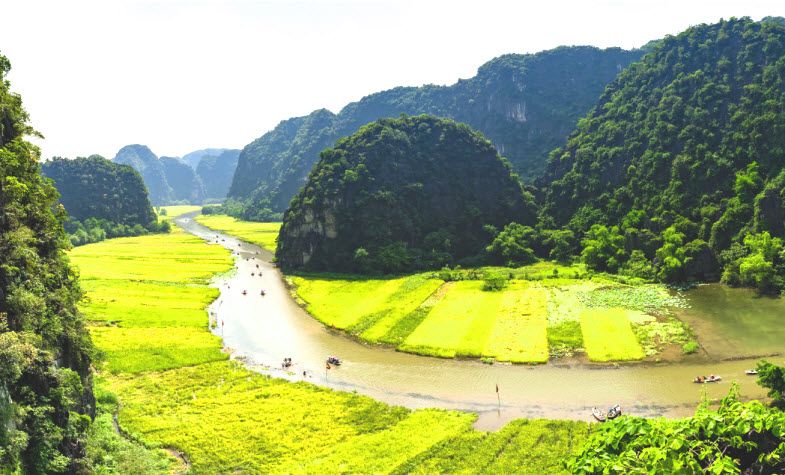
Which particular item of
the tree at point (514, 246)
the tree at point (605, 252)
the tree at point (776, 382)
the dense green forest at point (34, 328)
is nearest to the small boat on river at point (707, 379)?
the tree at point (776, 382)

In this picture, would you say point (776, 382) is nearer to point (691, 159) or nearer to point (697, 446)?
point (697, 446)

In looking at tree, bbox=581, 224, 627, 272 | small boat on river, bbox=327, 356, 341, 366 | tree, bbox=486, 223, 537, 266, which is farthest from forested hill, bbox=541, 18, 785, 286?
small boat on river, bbox=327, 356, 341, 366

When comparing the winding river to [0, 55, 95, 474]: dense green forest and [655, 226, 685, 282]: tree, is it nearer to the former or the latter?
[655, 226, 685, 282]: tree

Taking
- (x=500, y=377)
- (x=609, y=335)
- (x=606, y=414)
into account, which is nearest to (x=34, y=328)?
(x=500, y=377)

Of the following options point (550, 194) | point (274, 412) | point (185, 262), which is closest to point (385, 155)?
point (550, 194)

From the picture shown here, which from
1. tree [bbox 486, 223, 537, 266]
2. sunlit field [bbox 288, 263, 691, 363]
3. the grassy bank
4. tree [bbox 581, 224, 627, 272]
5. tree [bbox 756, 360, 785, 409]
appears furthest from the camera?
tree [bbox 486, 223, 537, 266]

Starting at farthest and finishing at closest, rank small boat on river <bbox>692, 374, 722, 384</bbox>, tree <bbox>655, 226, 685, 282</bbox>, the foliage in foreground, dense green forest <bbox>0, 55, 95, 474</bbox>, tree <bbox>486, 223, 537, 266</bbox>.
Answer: tree <bbox>486, 223, 537, 266</bbox> → tree <bbox>655, 226, 685, 282</bbox> → small boat on river <bbox>692, 374, 722, 384</bbox> → dense green forest <bbox>0, 55, 95, 474</bbox> → the foliage in foreground
